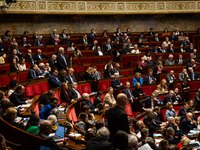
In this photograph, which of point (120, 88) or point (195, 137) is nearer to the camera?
point (195, 137)

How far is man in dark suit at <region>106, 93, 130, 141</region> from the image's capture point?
8.64 feet

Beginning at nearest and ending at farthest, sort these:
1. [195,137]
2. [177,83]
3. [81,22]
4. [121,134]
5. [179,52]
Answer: [121,134], [195,137], [177,83], [179,52], [81,22]

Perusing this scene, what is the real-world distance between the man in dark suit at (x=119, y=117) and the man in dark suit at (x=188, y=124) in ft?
9.58

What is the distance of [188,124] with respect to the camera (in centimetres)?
527

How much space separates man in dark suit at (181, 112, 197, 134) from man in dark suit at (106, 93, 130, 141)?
2.92 meters

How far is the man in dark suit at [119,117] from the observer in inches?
104

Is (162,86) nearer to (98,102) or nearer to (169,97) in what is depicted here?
(169,97)

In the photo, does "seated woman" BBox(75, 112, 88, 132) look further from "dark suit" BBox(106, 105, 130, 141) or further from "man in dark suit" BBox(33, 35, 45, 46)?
"man in dark suit" BBox(33, 35, 45, 46)

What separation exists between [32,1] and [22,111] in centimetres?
703

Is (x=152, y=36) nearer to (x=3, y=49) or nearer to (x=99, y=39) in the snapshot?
(x=99, y=39)

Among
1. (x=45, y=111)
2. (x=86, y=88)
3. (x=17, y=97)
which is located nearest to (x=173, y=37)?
(x=86, y=88)

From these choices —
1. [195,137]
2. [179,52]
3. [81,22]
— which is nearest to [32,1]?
[81,22]

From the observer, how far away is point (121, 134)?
228cm

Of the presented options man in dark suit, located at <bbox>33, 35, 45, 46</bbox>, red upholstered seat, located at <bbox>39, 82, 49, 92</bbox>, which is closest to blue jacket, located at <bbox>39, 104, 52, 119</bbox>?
red upholstered seat, located at <bbox>39, 82, 49, 92</bbox>
